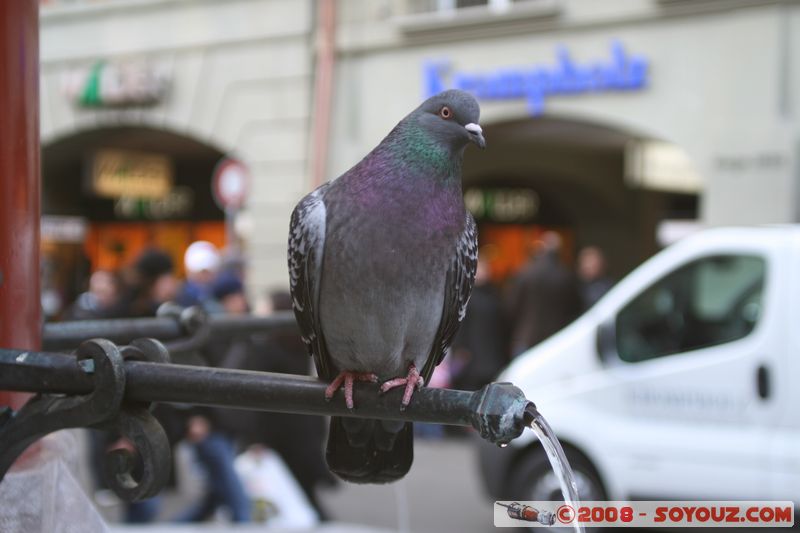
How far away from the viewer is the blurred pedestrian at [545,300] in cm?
1038

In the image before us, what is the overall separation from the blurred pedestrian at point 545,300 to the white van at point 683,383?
372 cm

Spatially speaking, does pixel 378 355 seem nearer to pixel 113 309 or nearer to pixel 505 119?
pixel 113 309

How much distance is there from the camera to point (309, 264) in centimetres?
232

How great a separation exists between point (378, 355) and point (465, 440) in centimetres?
913

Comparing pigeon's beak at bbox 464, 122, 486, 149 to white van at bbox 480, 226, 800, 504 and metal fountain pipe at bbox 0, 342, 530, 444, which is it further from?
white van at bbox 480, 226, 800, 504

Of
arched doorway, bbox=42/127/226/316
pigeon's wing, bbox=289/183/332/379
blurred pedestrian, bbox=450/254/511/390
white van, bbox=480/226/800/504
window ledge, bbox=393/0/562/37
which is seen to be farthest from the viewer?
arched doorway, bbox=42/127/226/316

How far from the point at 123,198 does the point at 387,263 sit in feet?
65.8

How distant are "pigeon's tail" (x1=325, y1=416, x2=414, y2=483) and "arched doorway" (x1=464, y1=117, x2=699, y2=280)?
11508 mm

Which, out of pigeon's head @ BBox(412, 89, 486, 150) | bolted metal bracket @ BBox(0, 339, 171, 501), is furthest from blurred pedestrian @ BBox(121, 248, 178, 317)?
bolted metal bracket @ BBox(0, 339, 171, 501)

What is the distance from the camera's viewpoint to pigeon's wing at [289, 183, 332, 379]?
229 cm

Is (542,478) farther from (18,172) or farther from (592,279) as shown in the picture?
(18,172)

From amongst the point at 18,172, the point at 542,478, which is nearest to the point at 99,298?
the point at 542,478

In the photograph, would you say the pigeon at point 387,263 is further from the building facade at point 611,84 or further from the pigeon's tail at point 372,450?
the building facade at point 611,84

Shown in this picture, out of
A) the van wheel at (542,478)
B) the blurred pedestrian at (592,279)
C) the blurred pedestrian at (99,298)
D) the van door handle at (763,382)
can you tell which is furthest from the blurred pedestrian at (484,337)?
the van door handle at (763,382)
